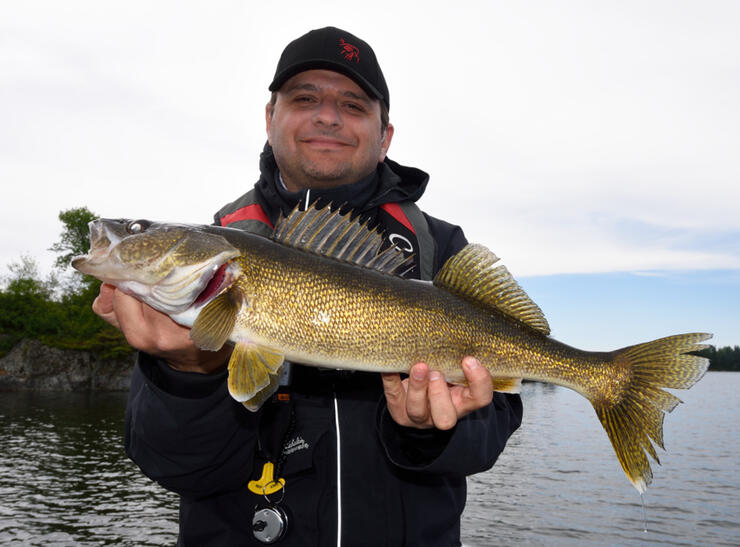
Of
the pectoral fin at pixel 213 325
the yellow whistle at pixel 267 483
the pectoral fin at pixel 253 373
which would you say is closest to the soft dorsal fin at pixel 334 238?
the pectoral fin at pixel 213 325

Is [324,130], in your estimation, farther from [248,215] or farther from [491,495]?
[491,495]

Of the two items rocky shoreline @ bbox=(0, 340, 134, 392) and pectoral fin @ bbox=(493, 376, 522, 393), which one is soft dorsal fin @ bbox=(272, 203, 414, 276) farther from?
rocky shoreline @ bbox=(0, 340, 134, 392)

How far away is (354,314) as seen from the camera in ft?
11.1

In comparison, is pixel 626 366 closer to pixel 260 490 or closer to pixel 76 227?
pixel 260 490

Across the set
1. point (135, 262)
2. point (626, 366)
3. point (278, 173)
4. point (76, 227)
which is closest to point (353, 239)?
point (135, 262)

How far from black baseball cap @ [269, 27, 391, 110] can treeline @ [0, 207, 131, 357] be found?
2250 inches

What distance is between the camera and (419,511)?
12.8 feet

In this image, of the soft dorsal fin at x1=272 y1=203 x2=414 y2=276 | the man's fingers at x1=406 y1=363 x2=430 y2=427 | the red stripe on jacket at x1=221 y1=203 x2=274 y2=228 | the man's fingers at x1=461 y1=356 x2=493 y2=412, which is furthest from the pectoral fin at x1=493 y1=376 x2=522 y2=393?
the red stripe on jacket at x1=221 y1=203 x2=274 y2=228

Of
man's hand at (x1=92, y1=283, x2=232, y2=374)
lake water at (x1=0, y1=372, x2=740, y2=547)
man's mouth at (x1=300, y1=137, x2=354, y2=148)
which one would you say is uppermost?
man's mouth at (x1=300, y1=137, x2=354, y2=148)

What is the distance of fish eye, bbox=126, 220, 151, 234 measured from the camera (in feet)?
11.4

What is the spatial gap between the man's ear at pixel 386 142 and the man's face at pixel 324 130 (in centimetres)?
26

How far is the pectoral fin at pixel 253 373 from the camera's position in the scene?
10.5ft

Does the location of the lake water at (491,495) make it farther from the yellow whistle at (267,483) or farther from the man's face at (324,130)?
the man's face at (324,130)

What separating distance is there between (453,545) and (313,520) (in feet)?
3.66
